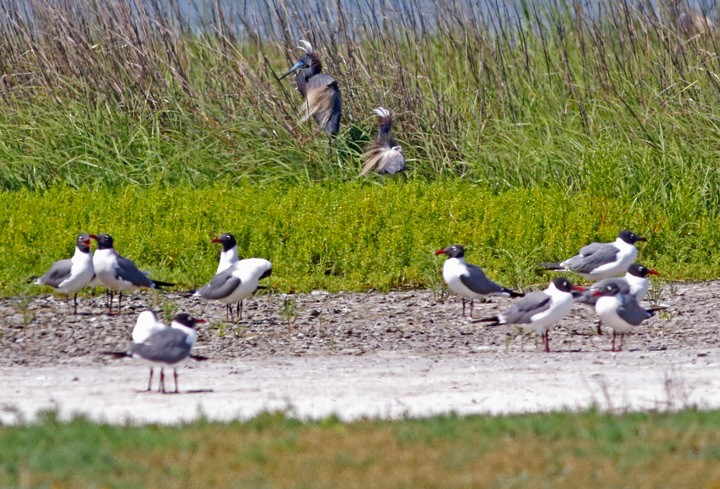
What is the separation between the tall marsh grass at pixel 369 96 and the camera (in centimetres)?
1300

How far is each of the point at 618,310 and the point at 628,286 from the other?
824mm

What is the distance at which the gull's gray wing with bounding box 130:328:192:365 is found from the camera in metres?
6.74

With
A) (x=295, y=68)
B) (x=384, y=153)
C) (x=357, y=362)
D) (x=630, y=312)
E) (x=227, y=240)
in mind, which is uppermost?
(x=295, y=68)

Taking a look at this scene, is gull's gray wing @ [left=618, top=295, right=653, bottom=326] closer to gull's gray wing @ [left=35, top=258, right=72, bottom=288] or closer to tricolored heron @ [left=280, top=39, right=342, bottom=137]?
gull's gray wing @ [left=35, top=258, right=72, bottom=288]

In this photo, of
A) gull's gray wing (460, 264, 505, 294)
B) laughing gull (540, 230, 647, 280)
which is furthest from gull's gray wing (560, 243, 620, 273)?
gull's gray wing (460, 264, 505, 294)

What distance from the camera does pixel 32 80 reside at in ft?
47.7

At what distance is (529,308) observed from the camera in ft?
26.8

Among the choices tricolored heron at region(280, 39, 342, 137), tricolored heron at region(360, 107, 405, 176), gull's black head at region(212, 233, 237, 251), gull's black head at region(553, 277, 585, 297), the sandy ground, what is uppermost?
tricolored heron at region(280, 39, 342, 137)

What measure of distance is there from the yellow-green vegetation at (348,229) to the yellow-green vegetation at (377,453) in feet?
15.8

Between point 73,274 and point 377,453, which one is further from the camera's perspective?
point 73,274

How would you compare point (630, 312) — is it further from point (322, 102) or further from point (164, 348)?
point (322, 102)

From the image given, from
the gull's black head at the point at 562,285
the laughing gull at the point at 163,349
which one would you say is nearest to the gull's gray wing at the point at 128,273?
the laughing gull at the point at 163,349

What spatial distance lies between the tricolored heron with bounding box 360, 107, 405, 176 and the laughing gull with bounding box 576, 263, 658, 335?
4013mm

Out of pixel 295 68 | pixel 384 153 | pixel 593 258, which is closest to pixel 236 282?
pixel 593 258
